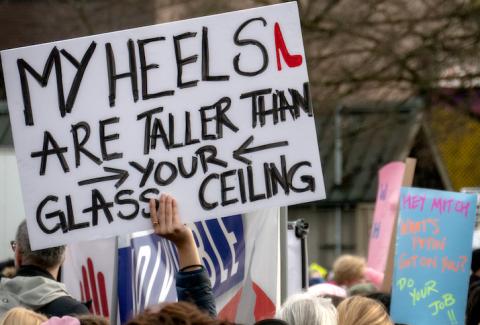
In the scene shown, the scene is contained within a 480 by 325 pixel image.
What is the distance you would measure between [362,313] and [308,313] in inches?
12.5

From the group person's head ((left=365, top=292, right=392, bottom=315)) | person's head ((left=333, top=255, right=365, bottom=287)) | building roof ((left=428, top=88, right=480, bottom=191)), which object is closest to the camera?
person's head ((left=365, top=292, right=392, bottom=315))

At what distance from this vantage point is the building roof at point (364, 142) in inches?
682

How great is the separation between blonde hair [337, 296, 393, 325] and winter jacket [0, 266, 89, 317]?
35.9 inches

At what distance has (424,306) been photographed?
605 centimetres

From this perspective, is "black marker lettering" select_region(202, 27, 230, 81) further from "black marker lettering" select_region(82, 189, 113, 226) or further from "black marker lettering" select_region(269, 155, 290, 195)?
"black marker lettering" select_region(82, 189, 113, 226)

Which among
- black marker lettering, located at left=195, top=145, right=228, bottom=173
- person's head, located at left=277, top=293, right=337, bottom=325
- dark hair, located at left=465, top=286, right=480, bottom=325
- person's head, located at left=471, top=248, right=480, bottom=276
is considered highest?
black marker lettering, located at left=195, top=145, right=228, bottom=173

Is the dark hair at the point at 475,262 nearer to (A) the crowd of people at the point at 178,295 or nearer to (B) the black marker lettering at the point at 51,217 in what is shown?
(A) the crowd of people at the point at 178,295

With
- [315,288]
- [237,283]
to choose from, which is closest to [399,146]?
[315,288]

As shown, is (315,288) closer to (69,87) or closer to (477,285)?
(477,285)

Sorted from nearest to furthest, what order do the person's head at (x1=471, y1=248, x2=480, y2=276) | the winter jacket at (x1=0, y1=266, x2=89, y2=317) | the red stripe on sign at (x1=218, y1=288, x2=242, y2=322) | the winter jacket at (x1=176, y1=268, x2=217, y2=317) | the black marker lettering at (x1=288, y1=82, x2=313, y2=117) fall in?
the winter jacket at (x1=176, y1=268, x2=217, y2=317) < the black marker lettering at (x1=288, y1=82, x2=313, y2=117) < the winter jacket at (x1=0, y1=266, x2=89, y2=317) < the red stripe on sign at (x1=218, y1=288, x2=242, y2=322) < the person's head at (x1=471, y1=248, x2=480, y2=276)

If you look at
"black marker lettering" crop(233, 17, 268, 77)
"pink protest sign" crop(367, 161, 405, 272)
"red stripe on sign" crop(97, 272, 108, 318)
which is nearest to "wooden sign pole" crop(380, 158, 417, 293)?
"pink protest sign" crop(367, 161, 405, 272)

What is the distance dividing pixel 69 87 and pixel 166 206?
531mm

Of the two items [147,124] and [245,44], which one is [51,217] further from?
[245,44]

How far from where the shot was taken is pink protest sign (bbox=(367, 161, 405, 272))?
9031 millimetres
